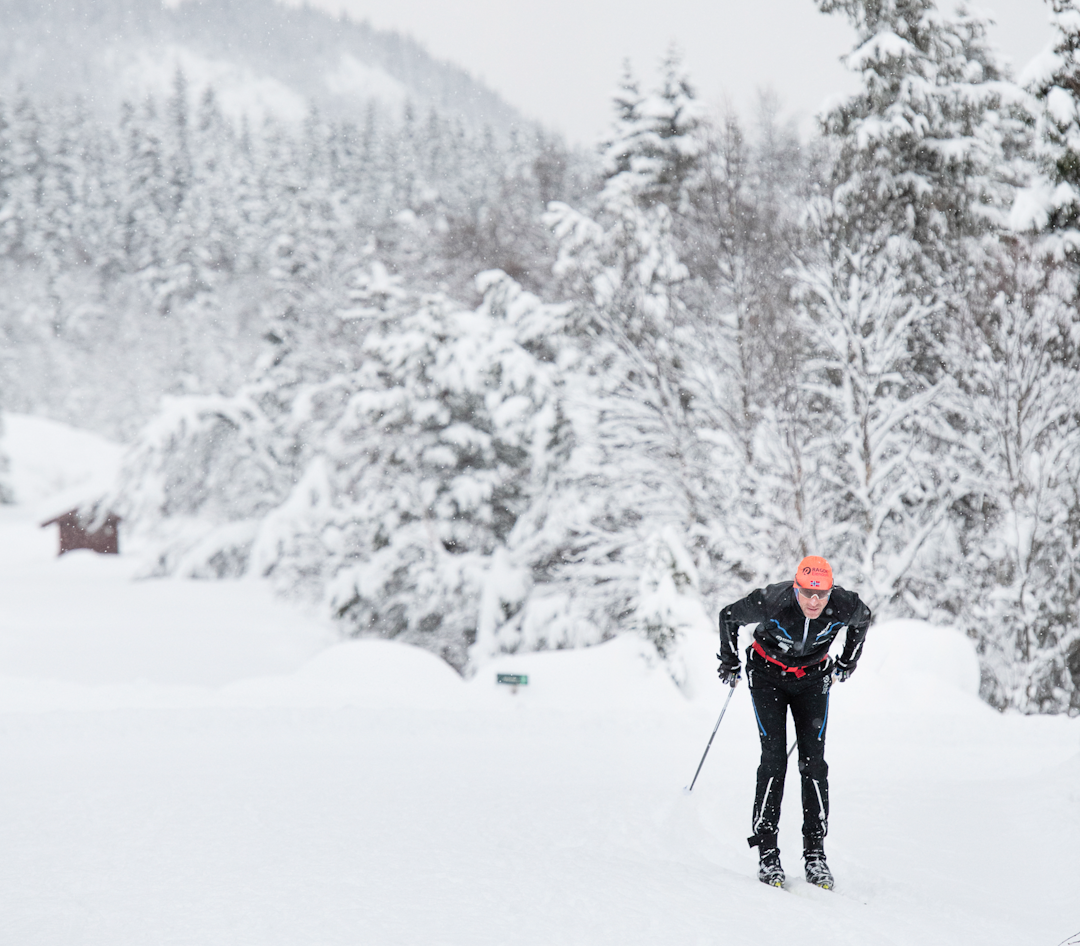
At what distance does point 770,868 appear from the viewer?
14.7ft

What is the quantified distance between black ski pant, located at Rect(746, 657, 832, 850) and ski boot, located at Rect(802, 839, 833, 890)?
0.04ft

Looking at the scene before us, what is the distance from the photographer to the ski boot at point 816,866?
176 inches

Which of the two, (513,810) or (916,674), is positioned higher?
(916,674)

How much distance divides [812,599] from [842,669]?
0.50 metres

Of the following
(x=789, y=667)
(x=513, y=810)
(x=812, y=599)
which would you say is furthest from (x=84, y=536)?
(x=812, y=599)

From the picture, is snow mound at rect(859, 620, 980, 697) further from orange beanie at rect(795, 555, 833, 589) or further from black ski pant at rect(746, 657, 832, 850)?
orange beanie at rect(795, 555, 833, 589)

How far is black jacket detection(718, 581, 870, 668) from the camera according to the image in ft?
14.6

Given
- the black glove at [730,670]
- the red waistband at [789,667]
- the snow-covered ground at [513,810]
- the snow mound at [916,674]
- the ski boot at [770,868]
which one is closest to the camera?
the snow-covered ground at [513,810]

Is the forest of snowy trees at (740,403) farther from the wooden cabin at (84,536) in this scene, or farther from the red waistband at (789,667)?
the wooden cabin at (84,536)

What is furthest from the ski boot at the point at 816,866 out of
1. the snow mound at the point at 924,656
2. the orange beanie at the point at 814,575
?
the snow mound at the point at 924,656

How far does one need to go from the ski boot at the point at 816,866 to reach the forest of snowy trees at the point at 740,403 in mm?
6578

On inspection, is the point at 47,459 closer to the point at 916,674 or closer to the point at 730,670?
the point at 916,674

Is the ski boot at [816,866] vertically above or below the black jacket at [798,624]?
below

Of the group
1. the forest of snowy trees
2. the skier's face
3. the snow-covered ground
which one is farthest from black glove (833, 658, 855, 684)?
the forest of snowy trees
